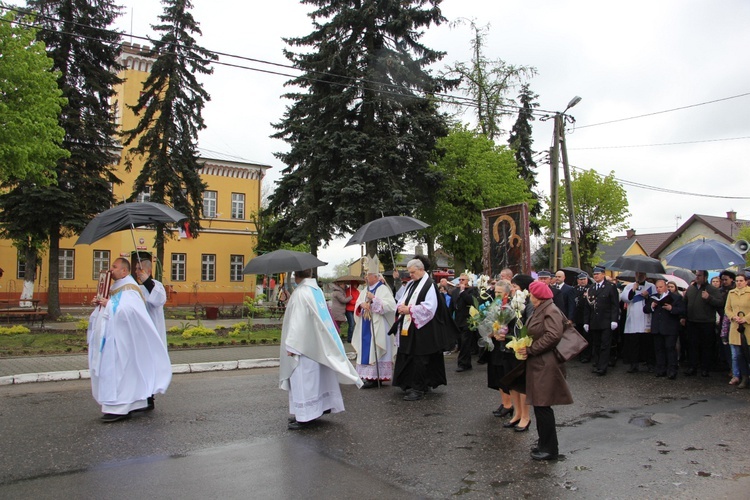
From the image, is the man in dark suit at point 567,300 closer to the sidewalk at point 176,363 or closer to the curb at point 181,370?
the sidewalk at point 176,363

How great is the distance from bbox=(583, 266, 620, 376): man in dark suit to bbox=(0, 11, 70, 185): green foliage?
57.0 feet

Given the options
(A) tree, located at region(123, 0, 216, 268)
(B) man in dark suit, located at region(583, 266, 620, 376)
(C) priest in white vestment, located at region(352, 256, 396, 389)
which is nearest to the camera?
(C) priest in white vestment, located at region(352, 256, 396, 389)

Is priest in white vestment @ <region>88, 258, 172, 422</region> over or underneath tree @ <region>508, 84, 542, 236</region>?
underneath

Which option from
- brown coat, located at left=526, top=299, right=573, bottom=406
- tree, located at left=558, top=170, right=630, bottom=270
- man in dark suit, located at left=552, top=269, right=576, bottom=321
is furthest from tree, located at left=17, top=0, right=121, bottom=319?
tree, located at left=558, top=170, right=630, bottom=270

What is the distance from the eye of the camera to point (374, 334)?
9.33 m

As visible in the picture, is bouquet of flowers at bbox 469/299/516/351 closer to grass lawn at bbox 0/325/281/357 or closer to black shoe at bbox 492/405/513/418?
black shoe at bbox 492/405/513/418

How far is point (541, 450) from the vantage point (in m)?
5.70

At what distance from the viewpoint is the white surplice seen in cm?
714

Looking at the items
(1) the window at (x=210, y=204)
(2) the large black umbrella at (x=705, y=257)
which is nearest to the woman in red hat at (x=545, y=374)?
(2) the large black umbrella at (x=705, y=257)

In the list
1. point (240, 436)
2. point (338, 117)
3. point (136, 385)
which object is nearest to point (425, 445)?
point (240, 436)

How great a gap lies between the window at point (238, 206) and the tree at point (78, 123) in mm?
18577

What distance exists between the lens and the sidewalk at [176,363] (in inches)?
405

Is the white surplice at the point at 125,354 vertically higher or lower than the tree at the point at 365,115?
lower

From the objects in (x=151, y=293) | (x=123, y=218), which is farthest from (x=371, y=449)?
(x=123, y=218)
